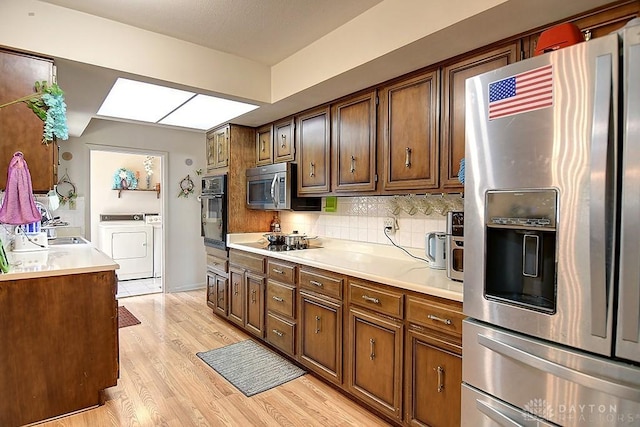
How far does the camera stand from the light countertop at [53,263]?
208 centimetres

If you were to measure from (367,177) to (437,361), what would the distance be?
1.34m

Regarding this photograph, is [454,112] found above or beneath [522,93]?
above

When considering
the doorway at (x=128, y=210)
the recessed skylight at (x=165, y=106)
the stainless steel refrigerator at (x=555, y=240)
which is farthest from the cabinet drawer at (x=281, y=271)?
the doorway at (x=128, y=210)

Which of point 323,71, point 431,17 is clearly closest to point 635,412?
point 431,17

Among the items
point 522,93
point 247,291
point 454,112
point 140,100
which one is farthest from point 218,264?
point 522,93

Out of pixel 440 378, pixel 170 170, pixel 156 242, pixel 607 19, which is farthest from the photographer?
pixel 156 242

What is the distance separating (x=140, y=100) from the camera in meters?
3.28

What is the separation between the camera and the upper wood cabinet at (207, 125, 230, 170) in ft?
12.9

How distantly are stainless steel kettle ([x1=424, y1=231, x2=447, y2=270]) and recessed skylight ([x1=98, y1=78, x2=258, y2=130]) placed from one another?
1991 mm

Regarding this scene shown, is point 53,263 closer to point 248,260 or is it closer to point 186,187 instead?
point 248,260

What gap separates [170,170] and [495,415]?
4.96 m

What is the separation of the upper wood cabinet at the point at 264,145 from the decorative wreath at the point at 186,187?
6.06ft

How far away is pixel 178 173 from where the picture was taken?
524cm

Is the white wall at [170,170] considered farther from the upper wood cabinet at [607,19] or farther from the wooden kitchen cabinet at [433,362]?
the upper wood cabinet at [607,19]
